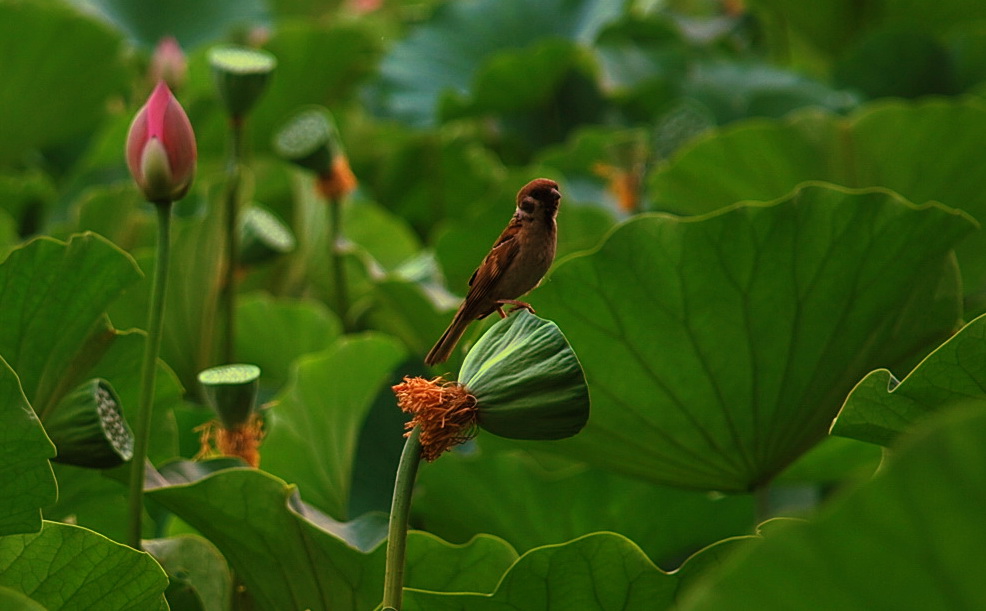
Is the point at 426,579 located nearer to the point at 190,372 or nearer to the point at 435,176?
the point at 190,372

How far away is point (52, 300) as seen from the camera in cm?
73

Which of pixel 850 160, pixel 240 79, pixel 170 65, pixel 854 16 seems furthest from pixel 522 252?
pixel 854 16

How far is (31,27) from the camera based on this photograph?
1.51 meters

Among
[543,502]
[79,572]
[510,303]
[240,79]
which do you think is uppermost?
[240,79]

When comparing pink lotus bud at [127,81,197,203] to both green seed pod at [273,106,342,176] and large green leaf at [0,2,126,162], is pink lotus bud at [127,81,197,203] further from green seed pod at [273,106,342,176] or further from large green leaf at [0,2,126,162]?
large green leaf at [0,2,126,162]

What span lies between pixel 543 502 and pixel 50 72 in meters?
1.00

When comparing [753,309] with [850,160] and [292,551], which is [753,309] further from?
[850,160]

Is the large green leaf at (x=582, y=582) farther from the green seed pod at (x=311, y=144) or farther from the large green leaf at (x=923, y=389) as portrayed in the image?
the green seed pod at (x=311, y=144)

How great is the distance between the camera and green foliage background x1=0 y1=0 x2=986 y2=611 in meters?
0.59

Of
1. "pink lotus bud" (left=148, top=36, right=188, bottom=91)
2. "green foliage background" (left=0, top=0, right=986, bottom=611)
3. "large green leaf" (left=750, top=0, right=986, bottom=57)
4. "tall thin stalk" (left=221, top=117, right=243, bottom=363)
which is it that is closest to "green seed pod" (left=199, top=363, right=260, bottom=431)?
"green foliage background" (left=0, top=0, right=986, bottom=611)

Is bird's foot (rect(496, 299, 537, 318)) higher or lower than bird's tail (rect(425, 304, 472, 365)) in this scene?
higher

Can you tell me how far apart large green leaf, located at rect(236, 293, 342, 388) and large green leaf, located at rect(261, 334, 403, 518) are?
7.6 inches

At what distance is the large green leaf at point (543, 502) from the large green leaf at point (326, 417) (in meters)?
0.07

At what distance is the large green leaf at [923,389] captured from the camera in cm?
58
